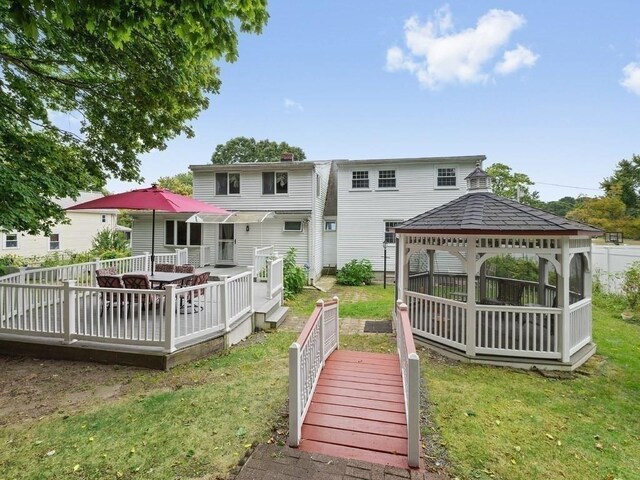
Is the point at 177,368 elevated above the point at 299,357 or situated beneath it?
situated beneath

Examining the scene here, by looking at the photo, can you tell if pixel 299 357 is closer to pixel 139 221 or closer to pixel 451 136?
pixel 139 221

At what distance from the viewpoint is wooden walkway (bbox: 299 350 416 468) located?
3.25 meters

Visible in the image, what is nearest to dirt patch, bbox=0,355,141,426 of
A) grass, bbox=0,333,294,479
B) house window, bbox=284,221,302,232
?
grass, bbox=0,333,294,479

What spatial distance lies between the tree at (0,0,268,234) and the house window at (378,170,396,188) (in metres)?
10.1

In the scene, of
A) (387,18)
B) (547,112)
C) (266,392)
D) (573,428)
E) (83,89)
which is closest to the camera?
(573,428)

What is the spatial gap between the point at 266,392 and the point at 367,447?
1.85 m

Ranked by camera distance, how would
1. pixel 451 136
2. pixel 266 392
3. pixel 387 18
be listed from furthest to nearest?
pixel 451 136 → pixel 387 18 → pixel 266 392

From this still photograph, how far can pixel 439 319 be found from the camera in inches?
276

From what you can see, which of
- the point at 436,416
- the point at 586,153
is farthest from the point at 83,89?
the point at 586,153

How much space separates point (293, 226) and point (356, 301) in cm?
581

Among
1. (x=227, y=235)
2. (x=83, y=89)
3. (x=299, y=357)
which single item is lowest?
(x=299, y=357)

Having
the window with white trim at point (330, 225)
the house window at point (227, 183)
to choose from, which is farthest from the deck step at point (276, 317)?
the window with white trim at point (330, 225)

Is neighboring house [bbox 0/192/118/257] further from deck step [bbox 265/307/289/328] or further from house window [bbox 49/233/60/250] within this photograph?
deck step [bbox 265/307/289/328]

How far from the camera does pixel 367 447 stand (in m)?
3.29
